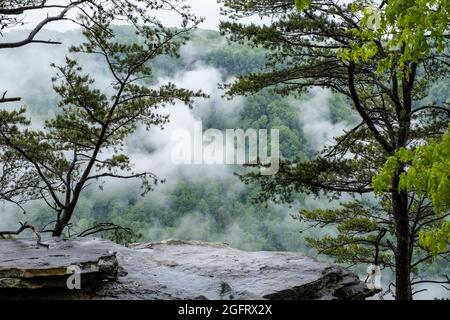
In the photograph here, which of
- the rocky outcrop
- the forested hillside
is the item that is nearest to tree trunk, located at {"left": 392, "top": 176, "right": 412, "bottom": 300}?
the rocky outcrop

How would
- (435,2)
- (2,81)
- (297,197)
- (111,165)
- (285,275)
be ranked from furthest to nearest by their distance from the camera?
(2,81) < (297,197) < (111,165) < (285,275) < (435,2)

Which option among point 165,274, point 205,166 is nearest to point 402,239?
→ point 165,274

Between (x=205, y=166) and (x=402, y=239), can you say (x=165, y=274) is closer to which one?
(x=402, y=239)

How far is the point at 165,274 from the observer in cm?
532

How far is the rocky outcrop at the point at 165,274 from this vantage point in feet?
14.5

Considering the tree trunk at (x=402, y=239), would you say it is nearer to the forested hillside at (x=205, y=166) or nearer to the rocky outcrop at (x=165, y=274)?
the rocky outcrop at (x=165, y=274)

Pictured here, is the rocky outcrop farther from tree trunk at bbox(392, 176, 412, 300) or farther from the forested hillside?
the forested hillside

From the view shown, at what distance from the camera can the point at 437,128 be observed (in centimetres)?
965

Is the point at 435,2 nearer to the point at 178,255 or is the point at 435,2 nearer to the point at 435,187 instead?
the point at 435,187

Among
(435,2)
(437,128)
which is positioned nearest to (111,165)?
(437,128)

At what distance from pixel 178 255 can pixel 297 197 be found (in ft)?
190

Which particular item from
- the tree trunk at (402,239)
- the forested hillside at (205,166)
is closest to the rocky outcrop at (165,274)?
the tree trunk at (402,239)

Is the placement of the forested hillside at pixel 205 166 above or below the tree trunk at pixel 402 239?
above

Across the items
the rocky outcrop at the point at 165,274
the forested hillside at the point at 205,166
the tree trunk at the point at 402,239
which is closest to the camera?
the rocky outcrop at the point at 165,274
